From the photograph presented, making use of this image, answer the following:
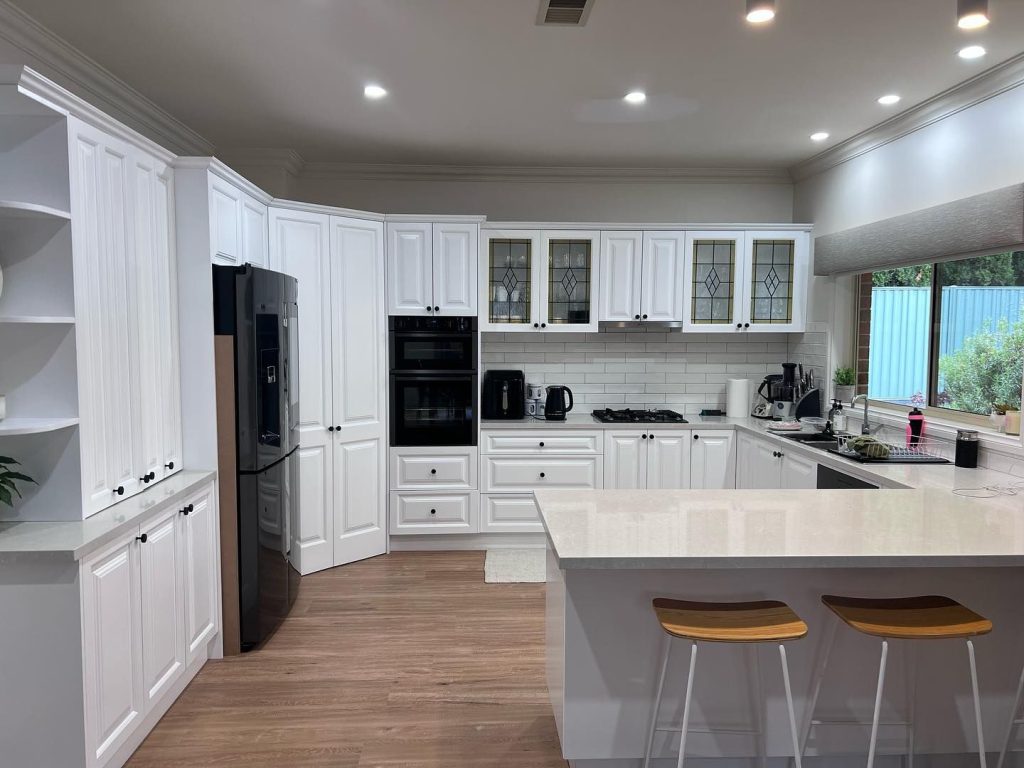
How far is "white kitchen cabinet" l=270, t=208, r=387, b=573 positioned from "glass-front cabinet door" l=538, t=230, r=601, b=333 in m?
1.16

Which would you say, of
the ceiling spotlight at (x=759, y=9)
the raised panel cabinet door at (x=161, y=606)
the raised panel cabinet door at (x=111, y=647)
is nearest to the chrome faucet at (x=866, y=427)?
the ceiling spotlight at (x=759, y=9)

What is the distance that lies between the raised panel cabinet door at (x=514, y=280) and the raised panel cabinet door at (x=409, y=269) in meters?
0.45

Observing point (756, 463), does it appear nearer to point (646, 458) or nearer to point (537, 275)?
point (646, 458)

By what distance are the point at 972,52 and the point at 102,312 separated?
362 cm

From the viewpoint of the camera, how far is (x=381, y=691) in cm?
295

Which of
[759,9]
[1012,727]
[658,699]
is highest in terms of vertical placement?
[759,9]

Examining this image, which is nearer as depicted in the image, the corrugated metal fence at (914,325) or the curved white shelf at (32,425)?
the curved white shelf at (32,425)

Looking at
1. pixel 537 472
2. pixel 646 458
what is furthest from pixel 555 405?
pixel 646 458

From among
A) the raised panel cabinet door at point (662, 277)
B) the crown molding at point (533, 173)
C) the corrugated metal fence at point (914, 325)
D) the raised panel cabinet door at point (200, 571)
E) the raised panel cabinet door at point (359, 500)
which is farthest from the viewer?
the crown molding at point (533, 173)

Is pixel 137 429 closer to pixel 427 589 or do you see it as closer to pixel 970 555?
pixel 427 589

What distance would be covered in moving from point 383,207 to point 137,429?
9.57ft

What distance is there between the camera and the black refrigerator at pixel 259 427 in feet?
10.3

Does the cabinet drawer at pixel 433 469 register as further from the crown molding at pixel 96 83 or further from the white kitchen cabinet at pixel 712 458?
the crown molding at pixel 96 83

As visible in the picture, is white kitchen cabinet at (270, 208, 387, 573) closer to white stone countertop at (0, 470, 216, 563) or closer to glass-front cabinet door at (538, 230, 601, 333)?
glass-front cabinet door at (538, 230, 601, 333)
